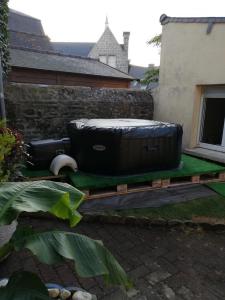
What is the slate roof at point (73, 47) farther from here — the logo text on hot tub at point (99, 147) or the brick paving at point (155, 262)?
the brick paving at point (155, 262)

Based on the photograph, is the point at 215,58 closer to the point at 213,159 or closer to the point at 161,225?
the point at 213,159

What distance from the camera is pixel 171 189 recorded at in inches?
214

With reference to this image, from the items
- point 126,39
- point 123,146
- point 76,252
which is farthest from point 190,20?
point 126,39

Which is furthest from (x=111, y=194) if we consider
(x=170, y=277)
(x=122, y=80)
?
(x=122, y=80)

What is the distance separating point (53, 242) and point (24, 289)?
32cm

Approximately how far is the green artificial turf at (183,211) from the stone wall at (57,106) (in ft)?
10.3

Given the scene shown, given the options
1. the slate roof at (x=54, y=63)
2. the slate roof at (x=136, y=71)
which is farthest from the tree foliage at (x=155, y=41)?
the slate roof at (x=136, y=71)

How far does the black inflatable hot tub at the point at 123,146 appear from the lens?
16.2 feet

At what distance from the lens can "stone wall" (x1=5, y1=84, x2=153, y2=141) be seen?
5980mm

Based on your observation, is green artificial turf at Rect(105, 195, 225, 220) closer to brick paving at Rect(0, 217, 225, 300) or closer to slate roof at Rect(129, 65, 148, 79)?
brick paving at Rect(0, 217, 225, 300)

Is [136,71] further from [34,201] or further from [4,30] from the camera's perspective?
[34,201]

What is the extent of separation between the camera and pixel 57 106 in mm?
6520

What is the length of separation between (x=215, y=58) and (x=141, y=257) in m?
5.59

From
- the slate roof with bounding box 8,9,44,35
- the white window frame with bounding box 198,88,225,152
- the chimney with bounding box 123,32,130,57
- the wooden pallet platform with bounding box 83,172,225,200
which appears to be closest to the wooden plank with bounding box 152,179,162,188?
the wooden pallet platform with bounding box 83,172,225,200
